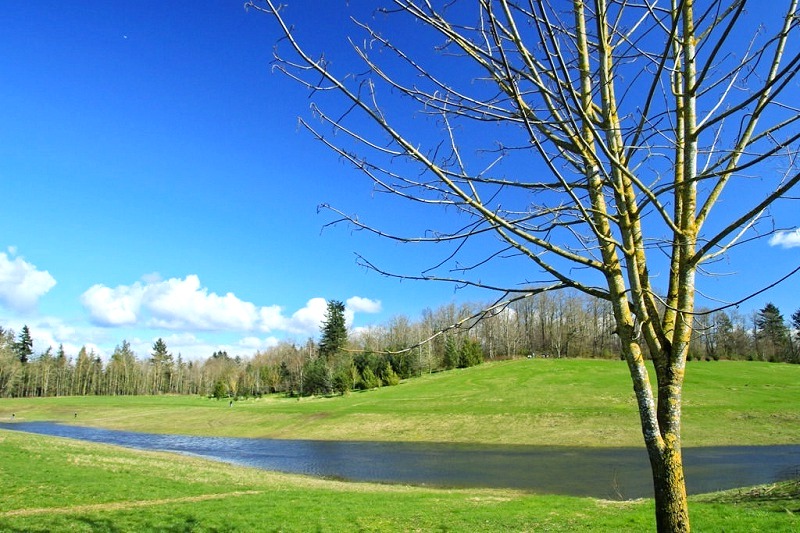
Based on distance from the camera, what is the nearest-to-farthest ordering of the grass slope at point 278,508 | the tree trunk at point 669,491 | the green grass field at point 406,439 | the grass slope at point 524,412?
1. the tree trunk at point 669,491
2. the grass slope at point 278,508
3. the green grass field at point 406,439
4. the grass slope at point 524,412

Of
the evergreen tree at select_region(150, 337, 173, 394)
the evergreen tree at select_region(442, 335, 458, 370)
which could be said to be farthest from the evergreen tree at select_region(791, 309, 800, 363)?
the evergreen tree at select_region(150, 337, 173, 394)

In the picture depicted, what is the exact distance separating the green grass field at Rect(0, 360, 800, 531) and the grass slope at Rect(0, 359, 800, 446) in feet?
0.67

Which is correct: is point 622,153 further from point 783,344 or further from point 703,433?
point 783,344

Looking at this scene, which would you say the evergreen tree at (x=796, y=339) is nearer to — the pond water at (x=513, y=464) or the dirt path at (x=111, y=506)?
the pond water at (x=513, y=464)

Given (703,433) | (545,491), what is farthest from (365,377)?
(545,491)

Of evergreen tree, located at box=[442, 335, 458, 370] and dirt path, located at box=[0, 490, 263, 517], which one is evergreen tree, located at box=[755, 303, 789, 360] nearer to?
evergreen tree, located at box=[442, 335, 458, 370]

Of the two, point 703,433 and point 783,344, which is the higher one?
point 783,344

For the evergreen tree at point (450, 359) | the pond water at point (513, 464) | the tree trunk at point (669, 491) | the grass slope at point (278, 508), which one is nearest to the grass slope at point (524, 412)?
the pond water at point (513, 464)

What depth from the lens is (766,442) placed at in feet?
110

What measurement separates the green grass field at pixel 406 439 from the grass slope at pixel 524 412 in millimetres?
204

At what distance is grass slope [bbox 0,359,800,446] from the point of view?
124 feet

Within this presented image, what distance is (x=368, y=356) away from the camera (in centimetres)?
8238

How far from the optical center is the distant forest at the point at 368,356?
78.7m

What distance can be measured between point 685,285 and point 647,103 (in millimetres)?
1008
